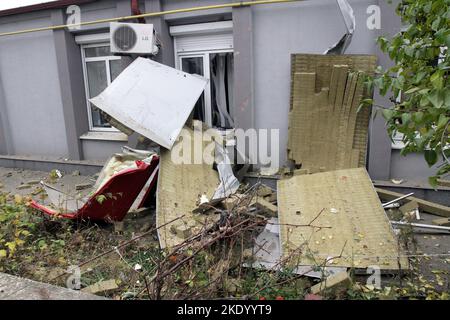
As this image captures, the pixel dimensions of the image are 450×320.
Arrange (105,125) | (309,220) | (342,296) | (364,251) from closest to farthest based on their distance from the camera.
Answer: (342,296) < (364,251) < (309,220) < (105,125)

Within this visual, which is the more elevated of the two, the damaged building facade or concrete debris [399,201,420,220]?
the damaged building facade

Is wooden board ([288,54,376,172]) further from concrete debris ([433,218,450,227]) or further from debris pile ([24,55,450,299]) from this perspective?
concrete debris ([433,218,450,227])

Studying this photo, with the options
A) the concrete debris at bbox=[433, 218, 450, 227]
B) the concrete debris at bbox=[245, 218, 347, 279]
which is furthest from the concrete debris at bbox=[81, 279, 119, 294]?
the concrete debris at bbox=[433, 218, 450, 227]

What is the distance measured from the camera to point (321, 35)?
16.7 feet

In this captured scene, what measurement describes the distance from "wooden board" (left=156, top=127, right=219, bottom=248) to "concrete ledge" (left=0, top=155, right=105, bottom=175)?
291cm

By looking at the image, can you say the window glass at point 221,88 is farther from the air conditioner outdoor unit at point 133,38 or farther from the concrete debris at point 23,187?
the concrete debris at point 23,187

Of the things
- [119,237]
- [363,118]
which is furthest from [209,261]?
[363,118]

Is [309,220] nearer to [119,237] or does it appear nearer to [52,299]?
[119,237]

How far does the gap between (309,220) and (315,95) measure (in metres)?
1.96

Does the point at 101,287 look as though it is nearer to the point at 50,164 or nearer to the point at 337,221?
the point at 337,221

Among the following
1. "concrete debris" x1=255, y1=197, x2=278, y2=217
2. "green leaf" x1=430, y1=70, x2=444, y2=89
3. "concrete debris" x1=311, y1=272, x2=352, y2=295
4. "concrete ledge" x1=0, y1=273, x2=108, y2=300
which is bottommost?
"concrete debris" x1=255, y1=197, x2=278, y2=217

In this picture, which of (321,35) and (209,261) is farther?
(321,35)

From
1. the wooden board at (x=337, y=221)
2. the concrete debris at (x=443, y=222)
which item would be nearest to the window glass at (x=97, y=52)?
the wooden board at (x=337, y=221)

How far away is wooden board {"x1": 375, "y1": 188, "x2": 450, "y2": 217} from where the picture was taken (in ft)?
14.3
